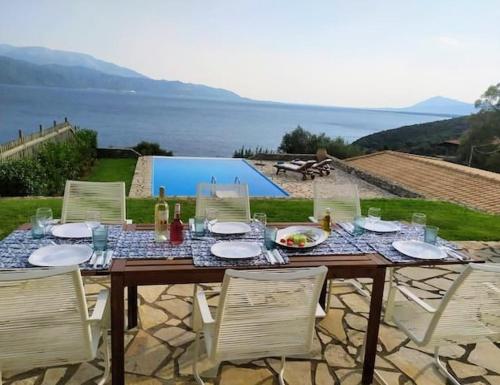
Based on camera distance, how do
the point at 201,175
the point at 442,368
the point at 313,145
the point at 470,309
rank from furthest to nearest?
the point at 313,145
the point at 201,175
the point at 442,368
the point at 470,309

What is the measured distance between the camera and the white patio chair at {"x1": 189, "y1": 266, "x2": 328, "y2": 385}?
1680 millimetres

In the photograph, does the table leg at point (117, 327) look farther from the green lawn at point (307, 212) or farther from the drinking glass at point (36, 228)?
the green lawn at point (307, 212)

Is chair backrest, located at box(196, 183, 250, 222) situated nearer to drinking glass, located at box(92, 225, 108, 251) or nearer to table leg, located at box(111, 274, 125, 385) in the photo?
drinking glass, located at box(92, 225, 108, 251)

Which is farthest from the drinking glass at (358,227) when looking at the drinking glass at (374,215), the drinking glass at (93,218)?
the drinking glass at (93,218)

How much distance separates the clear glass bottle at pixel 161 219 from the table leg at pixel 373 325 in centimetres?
121

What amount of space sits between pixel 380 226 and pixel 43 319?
2.14 m

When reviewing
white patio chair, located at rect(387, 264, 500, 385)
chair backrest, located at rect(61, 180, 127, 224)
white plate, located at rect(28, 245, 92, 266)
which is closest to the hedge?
chair backrest, located at rect(61, 180, 127, 224)

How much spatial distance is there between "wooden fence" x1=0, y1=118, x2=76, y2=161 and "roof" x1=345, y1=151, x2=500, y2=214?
9.83m

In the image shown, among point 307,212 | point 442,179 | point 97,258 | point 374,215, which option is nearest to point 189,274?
point 97,258

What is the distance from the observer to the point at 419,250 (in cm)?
243

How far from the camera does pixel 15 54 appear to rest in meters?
179

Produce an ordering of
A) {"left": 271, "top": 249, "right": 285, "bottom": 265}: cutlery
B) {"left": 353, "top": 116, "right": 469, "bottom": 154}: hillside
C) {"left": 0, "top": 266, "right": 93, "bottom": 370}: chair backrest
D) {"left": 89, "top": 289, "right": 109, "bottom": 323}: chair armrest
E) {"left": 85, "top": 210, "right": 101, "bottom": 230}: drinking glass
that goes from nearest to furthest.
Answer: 1. {"left": 0, "top": 266, "right": 93, "bottom": 370}: chair backrest
2. {"left": 89, "top": 289, "right": 109, "bottom": 323}: chair armrest
3. {"left": 271, "top": 249, "right": 285, "bottom": 265}: cutlery
4. {"left": 85, "top": 210, "right": 101, "bottom": 230}: drinking glass
5. {"left": 353, "top": 116, "right": 469, "bottom": 154}: hillside

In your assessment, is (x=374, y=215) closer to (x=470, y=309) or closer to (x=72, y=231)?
(x=470, y=309)

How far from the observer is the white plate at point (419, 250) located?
2.34m
